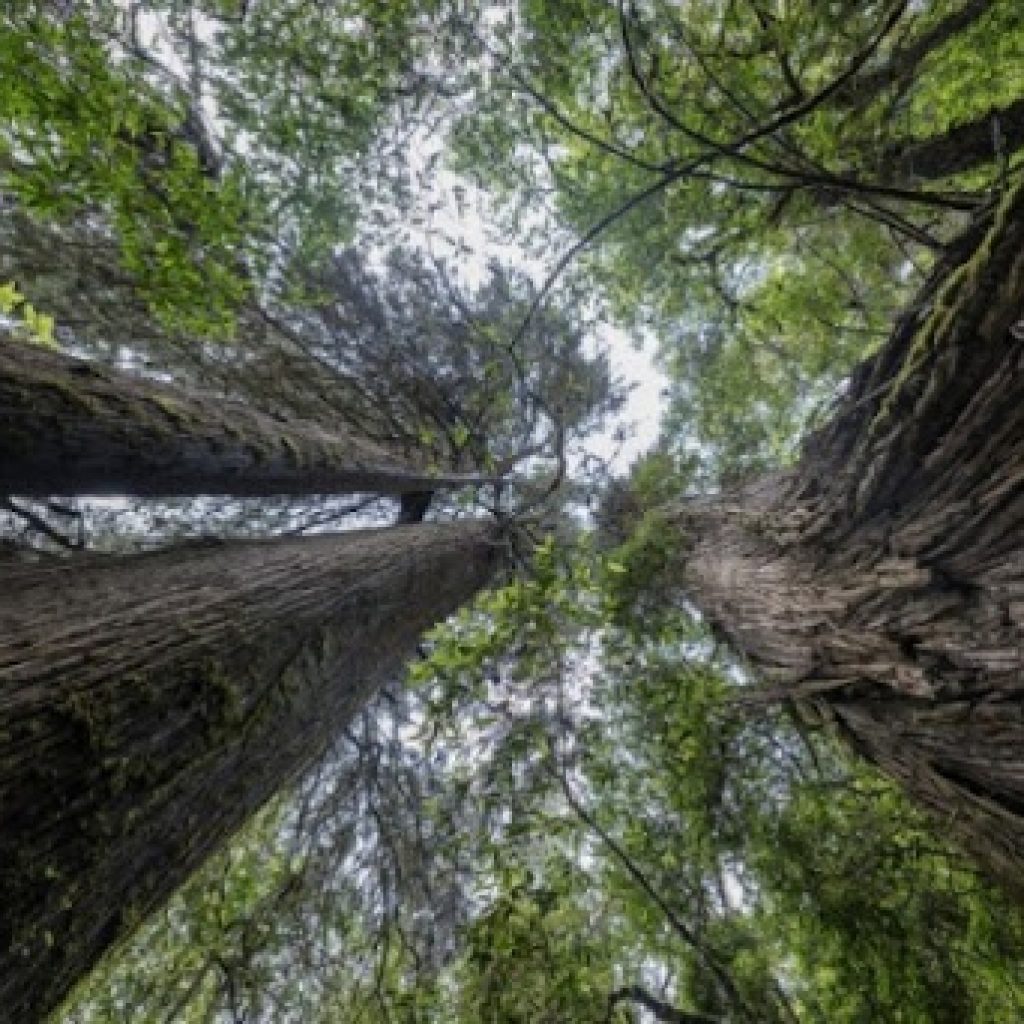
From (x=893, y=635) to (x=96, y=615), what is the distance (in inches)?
101

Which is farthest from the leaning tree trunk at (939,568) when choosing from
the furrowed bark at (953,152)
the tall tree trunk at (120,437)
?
the furrowed bark at (953,152)

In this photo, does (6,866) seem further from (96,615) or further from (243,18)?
(243,18)

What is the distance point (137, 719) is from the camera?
1418 mm

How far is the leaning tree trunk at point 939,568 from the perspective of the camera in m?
1.90

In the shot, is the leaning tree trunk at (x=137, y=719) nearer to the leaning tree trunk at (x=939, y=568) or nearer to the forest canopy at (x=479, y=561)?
the forest canopy at (x=479, y=561)

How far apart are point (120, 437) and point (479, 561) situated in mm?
3672

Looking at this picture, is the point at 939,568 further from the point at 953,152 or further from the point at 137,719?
the point at 953,152

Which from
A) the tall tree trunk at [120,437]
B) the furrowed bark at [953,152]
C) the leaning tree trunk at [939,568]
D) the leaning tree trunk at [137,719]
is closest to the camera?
the leaning tree trunk at [137,719]

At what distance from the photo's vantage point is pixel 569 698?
13.1ft

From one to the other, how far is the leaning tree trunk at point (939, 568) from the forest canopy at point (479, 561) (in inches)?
0.6

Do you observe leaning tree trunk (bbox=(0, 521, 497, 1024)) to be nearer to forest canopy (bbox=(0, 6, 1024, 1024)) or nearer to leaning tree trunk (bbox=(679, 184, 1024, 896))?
forest canopy (bbox=(0, 6, 1024, 1024))

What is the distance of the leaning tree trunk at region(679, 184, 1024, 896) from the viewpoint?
6.23ft

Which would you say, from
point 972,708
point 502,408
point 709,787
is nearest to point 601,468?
point 502,408

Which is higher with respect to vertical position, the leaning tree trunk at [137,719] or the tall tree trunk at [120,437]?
the tall tree trunk at [120,437]
